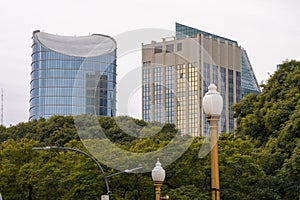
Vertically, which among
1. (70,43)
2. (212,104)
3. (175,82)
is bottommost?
(212,104)

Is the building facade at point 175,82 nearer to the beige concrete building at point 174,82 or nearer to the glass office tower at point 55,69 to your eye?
the beige concrete building at point 174,82

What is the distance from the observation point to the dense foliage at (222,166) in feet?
139

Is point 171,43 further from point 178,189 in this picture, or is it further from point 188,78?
point 178,189

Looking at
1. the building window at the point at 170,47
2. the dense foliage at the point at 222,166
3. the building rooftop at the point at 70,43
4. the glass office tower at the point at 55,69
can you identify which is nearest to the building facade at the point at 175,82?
the building window at the point at 170,47

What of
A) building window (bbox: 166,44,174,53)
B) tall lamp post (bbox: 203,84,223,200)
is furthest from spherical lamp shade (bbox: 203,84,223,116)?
building window (bbox: 166,44,174,53)

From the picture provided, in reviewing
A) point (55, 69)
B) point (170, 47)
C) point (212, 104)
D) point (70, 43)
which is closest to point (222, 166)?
point (170, 47)

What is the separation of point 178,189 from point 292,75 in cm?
1279

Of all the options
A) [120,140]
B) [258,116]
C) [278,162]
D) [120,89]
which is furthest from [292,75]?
[120,89]

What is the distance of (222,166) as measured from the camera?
141ft

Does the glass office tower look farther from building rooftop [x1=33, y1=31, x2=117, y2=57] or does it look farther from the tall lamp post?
the tall lamp post

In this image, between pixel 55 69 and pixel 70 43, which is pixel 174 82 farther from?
pixel 55 69

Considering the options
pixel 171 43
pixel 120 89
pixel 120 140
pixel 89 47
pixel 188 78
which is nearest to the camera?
pixel 120 89

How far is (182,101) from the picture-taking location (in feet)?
163

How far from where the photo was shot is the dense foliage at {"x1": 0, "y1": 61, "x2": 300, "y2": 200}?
42.5 meters
